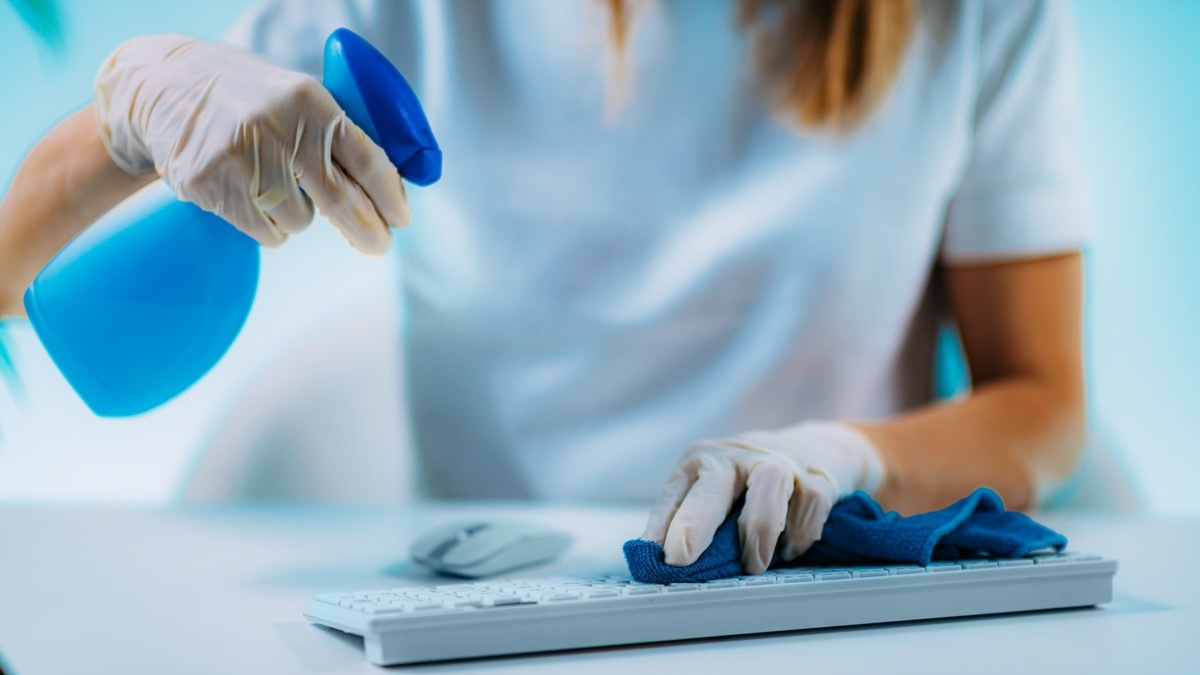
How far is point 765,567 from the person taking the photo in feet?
2.17

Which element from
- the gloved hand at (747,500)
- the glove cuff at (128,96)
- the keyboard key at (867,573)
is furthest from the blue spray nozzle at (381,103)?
the keyboard key at (867,573)

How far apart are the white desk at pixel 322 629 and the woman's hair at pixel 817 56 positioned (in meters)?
0.62

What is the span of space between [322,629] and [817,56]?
3.46 ft

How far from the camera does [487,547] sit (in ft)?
2.65

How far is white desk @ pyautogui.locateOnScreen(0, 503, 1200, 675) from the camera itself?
0.55 meters

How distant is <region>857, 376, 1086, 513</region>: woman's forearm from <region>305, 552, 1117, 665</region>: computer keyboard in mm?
388

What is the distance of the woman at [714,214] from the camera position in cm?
137

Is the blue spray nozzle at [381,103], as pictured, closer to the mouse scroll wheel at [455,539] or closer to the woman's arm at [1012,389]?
the mouse scroll wheel at [455,539]

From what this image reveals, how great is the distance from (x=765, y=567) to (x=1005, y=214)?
0.89 meters

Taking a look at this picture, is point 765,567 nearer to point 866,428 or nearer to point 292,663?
point 292,663

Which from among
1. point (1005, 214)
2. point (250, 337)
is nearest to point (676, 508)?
point (1005, 214)

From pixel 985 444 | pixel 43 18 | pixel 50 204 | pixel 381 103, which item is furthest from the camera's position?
pixel 985 444

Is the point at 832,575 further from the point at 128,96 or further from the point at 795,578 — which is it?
the point at 128,96

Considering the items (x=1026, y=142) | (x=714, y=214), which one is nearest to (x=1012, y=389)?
(x=1026, y=142)
